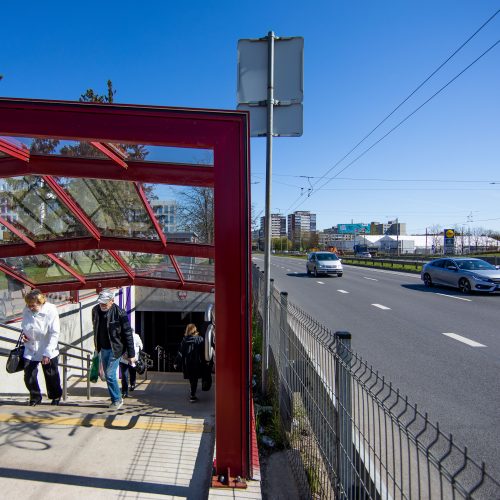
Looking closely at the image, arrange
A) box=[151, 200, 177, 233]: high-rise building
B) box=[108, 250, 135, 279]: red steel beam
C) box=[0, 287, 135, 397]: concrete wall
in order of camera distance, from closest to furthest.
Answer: box=[151, 200, 177, 233]: high-rise building
box=[0, 287, 135, 397]: concrete wall
box=[108, 250, 135, 279]: red steel beam

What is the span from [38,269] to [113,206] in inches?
141

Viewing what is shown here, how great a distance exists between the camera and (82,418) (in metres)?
4.63

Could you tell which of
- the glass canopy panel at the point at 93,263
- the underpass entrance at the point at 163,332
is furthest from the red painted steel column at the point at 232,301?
the underpass entrance at the point at 163,332

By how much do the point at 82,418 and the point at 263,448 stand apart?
6.61 ft

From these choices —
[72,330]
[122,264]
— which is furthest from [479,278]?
[72,330]

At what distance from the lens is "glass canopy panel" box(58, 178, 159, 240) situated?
513 cm

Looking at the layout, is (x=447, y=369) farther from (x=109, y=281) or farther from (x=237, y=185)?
(x=109, y=281)

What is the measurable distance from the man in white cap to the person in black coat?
4.46 ft

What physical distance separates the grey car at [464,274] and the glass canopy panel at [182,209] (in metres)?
12.5

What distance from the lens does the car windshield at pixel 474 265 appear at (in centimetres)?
1683

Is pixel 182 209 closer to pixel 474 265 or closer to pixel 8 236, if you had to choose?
pixel 8 236

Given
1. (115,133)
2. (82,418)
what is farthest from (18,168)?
(82,418)

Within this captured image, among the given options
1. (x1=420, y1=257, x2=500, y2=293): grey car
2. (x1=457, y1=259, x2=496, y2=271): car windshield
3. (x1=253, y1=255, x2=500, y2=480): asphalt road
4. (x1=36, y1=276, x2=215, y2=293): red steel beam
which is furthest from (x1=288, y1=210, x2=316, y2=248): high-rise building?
(x1=36, y1=276, x2=215, y2=293): red steel beam

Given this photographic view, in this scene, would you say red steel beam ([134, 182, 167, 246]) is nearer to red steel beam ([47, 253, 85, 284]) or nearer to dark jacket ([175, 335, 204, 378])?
dark jacket ([175, 335, 204, 378])
